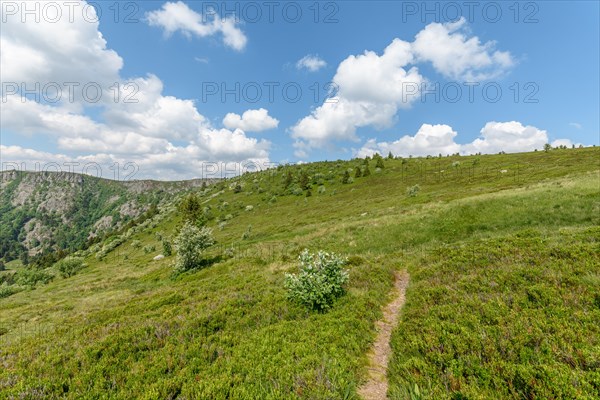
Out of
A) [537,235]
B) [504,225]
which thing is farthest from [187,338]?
[504,225]

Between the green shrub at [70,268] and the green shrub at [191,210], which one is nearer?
the green shrub at [70,268]

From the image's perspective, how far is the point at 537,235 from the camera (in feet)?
56.7

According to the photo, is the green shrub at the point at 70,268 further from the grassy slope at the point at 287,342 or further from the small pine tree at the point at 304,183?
the small pine tree at the point at 304,183

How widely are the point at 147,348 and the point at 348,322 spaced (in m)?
7.46

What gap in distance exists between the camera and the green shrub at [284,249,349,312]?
12078mm

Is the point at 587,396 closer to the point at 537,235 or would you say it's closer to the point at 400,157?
the point at 537,235

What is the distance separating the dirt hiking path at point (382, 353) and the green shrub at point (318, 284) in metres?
2.38

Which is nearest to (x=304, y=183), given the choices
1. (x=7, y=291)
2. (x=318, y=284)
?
(x=7, y=291)

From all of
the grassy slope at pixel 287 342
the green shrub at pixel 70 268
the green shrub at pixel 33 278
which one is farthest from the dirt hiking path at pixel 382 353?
the green shrub at pixel 70 268

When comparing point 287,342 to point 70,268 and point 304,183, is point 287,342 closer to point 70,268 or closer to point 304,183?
point 70,268

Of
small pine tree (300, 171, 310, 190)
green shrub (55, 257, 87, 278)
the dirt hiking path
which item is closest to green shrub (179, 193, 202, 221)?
green shrub (55, 257, 87, 278)

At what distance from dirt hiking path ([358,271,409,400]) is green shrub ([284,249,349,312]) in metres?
2.38

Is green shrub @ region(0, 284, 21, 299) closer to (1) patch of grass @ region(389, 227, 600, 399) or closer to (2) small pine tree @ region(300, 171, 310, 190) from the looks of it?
(1) patch of grass @ region(389, 227, 600, 399)

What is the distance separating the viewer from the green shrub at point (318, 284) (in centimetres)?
1208
